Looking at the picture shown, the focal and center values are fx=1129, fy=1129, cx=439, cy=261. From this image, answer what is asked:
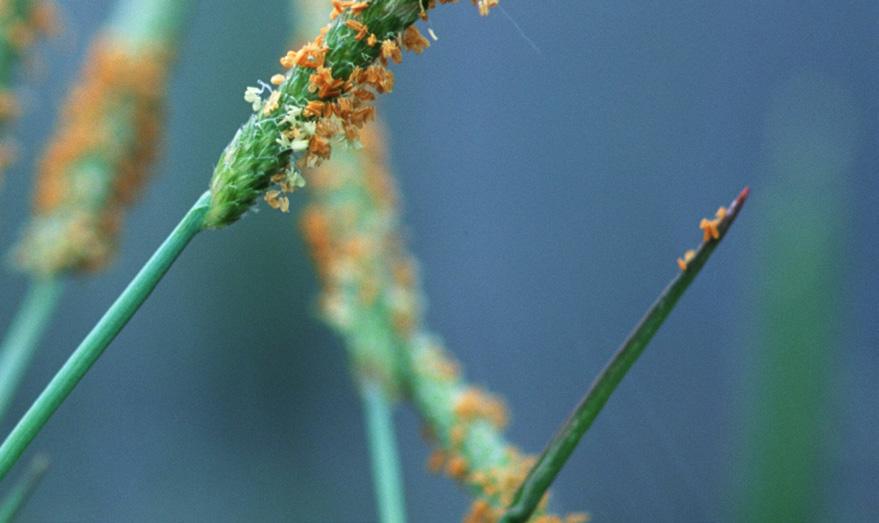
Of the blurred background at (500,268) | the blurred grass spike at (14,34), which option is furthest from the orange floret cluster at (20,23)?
the blurred background at (500,268)

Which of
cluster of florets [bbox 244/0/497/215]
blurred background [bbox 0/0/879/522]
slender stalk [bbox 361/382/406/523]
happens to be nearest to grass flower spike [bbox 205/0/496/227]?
cluster of florets [bbox 244/0/497/215]

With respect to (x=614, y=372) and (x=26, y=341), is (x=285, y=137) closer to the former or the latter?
(x=614, y=372)

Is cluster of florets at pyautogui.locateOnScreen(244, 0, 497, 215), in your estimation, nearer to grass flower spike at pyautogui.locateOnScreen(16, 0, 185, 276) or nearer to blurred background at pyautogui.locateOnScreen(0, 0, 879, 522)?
grass flower spike at pyautogui.locateOnScreen(16, 0, 185, 276)

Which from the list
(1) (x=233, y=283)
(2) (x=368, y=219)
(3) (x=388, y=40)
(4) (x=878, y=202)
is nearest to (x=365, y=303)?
(2) (x=368, y=219)

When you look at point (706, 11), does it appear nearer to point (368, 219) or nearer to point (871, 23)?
point (871, 23)

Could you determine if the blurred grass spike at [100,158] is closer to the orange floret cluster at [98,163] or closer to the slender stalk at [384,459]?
the orange floret cluster at [98,163]

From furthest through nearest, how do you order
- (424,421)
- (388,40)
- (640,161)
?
(640,161), (424,421), (388,40)
